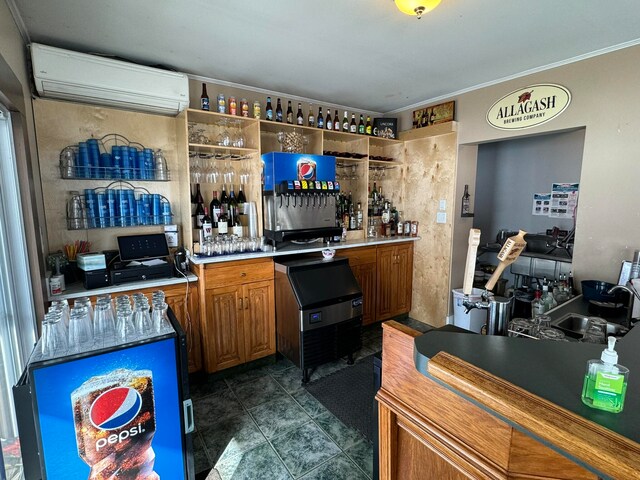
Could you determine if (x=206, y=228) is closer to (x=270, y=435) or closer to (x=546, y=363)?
(x=270, y=435)

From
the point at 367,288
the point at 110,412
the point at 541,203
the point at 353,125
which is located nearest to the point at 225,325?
the point at 110,412

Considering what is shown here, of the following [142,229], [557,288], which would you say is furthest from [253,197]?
[557,288]

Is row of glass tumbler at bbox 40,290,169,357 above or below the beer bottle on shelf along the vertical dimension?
below

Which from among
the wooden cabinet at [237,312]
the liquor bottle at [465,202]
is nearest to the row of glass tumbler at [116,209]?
the wooden cabinet at [237,312]

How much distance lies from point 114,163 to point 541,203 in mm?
5156

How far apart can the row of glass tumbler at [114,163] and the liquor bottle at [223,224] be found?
0.57 metres

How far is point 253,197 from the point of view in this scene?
122 inches

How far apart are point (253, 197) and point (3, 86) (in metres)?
1.80

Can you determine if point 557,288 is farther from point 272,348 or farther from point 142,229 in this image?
point 142,229

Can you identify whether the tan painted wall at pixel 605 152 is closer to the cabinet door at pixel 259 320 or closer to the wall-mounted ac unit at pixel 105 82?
the cabinet door at pixel 259 320

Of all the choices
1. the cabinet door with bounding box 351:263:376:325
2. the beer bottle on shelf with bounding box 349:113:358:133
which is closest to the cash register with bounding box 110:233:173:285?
the cabinet door with bounding box 351:263:376:325

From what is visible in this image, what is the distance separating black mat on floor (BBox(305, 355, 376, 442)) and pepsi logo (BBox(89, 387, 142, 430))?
1.33 meters

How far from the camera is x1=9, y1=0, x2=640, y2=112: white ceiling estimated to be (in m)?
1.90

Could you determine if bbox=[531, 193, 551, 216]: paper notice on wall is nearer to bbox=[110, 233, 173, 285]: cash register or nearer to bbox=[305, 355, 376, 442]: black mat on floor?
bbox=[305, 355, 376, 442]: black mat on floor
